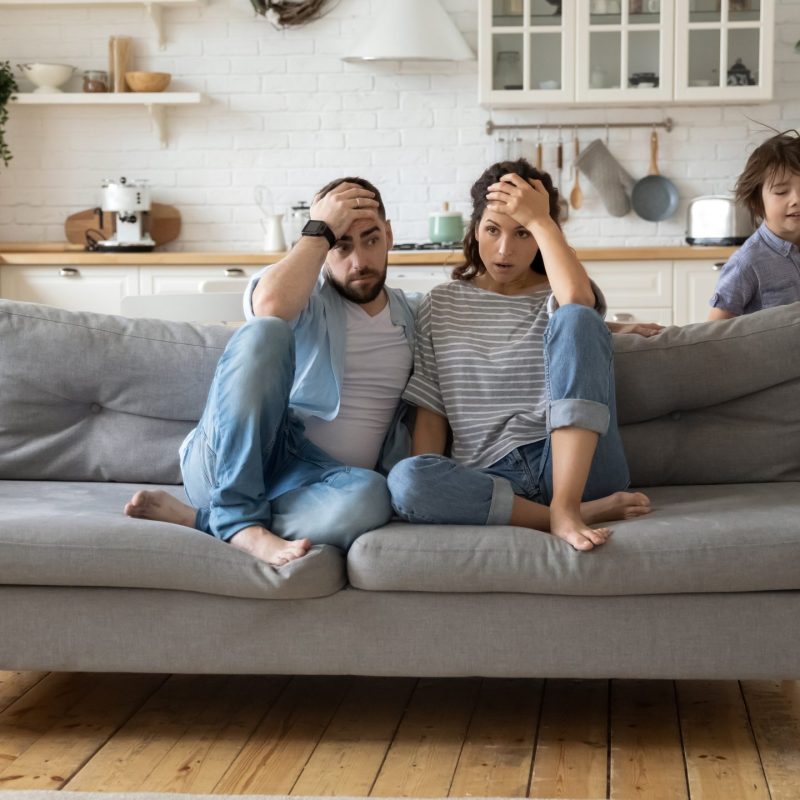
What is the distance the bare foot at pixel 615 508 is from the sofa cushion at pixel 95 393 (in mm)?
906

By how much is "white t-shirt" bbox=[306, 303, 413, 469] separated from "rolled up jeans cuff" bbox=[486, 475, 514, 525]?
365mm

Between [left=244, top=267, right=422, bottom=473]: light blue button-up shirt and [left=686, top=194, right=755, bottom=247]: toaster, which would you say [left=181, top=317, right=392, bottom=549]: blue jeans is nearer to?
[left=244, top=267, right=422, bottom=473]: light blue button-up shirt

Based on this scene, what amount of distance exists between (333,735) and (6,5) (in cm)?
434

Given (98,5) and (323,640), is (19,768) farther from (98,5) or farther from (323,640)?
(98,5)

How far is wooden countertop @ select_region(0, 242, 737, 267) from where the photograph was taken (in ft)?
15.8

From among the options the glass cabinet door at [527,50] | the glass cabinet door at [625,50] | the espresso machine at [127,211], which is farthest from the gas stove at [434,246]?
the espresso machine at [127,211]

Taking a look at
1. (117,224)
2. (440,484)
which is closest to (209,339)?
(440,484)

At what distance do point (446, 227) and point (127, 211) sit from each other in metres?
1.39

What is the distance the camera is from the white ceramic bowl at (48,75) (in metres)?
5.40

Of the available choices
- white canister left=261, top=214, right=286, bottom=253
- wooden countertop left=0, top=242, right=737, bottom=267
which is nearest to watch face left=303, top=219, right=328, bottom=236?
wooden countertop left=0, top=242, right=737, bottom=267

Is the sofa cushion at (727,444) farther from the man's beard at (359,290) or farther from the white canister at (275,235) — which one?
the white canister at (275,235)

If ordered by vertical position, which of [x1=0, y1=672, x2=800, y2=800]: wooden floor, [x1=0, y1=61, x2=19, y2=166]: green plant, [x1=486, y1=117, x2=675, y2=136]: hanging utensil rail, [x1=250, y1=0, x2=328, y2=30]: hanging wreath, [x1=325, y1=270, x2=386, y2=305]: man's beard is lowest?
[x1=0, y1=672, x2=800, y2=800]: wooden floor

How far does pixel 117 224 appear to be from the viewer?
17.5 ft

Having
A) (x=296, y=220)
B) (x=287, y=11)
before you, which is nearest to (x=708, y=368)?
(x=296, y=220)
